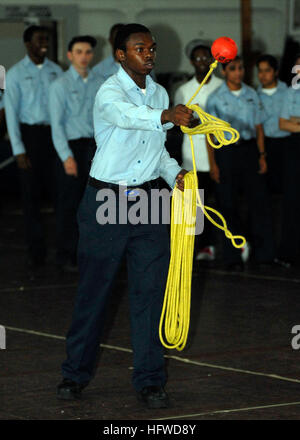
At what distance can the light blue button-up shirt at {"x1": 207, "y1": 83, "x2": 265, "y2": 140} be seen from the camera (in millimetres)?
9398

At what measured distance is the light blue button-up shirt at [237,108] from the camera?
9398 millimetres

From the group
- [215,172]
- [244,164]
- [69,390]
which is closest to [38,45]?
[215,172]

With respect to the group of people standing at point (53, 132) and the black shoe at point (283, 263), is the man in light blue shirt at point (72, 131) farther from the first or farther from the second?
the black shoe at point (283, 263)

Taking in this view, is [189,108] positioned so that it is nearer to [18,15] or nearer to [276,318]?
[276,318]

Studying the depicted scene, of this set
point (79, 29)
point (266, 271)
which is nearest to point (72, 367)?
point (266, 271)

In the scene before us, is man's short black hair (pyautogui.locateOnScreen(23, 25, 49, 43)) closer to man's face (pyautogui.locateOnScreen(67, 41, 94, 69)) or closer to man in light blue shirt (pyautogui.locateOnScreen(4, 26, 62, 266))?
man in light blue shirt (pyautogui.locateOnScreen(4, 26, 62, 266))

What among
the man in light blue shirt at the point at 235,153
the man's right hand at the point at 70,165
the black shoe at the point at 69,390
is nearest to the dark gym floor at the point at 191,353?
the black shoe at the point at 69,390

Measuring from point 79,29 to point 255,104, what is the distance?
17.3 feet

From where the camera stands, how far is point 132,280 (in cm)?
546

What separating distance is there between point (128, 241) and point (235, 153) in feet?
13.6

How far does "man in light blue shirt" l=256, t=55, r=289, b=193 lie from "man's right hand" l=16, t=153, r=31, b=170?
242 cm

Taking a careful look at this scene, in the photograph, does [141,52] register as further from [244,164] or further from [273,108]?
[273,108]

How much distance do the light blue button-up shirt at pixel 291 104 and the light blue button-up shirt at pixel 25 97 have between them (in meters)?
2.16
